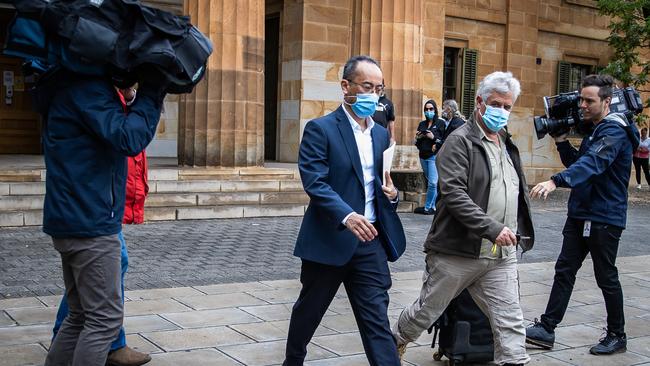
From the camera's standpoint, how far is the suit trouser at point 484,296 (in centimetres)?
488

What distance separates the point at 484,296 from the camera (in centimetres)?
502

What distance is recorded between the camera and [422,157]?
46.1 feet

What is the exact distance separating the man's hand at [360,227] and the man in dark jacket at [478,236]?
2.67 ft

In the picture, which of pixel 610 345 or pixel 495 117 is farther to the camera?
pixel 610 345

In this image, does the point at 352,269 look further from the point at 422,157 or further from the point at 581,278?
the point at 422,157

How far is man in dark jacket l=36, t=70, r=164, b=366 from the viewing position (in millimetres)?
3818

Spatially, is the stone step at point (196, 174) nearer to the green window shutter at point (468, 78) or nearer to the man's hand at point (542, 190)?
the green window shutter at point (468, 78)

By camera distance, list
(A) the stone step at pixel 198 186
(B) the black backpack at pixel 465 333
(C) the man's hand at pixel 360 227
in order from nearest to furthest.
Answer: (C) the man's hand at pixel 360 227, (B) the black backpack at pixel 465 333, (A) the stone step at pixel 198 186

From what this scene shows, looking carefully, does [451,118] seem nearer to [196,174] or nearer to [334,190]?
[196,174]

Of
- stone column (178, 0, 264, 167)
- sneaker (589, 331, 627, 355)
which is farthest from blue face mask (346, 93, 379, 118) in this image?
stone column (178, 0, 264, 167)

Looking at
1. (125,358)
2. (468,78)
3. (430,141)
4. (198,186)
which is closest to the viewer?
(125,358)

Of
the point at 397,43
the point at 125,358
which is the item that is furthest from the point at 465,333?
the point at 397,43

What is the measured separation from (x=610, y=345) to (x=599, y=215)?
953 millimetres

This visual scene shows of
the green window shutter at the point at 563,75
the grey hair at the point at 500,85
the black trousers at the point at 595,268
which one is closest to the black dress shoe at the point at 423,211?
the black trousers at the point at 595,268
